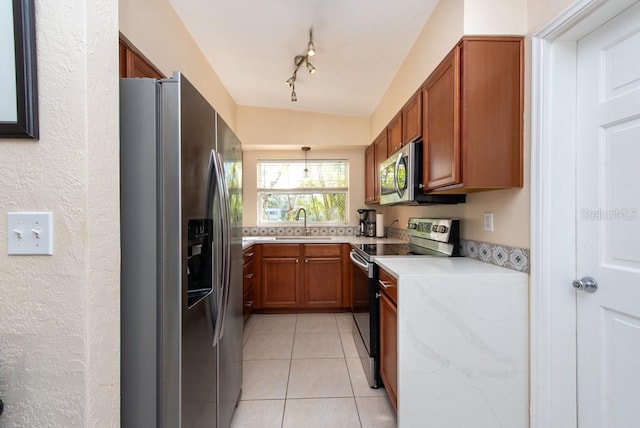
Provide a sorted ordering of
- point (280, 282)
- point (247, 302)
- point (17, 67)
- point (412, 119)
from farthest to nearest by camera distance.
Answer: point (280, 282) → point (247, 302) → point (412, 119) → point (17, 67)

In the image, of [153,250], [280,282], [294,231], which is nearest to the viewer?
[153,250]

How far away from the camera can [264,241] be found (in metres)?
3.52

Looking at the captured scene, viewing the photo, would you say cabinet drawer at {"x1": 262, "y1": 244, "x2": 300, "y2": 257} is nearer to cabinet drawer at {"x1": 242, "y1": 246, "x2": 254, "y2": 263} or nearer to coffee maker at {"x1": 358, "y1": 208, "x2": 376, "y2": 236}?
cabinet drawer at {"x1": 242, "y1": 246, "x2": 254, "y2": 263}

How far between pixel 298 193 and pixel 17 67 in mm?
3415

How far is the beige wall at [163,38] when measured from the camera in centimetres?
154

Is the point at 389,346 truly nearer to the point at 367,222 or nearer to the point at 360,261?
the point at 360,261

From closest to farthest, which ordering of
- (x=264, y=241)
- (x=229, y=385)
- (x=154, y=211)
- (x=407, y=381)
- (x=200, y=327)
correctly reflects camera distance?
(x=154, y=211) < (x=200, y=327) < (x=407, y=381) < (x=229, y=385) < (x=264, y=241)

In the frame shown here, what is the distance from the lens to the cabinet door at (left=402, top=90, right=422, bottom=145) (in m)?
2.03

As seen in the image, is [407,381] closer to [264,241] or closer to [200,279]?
[200,279]

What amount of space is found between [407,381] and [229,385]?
95 cm

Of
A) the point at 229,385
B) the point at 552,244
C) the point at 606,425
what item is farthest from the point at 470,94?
the point at 229,385

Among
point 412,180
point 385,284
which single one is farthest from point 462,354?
point 412,180

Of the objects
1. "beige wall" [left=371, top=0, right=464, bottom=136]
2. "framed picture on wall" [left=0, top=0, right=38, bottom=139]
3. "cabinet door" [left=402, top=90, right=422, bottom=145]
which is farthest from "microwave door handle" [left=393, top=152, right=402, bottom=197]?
"framed picture on wall" [left=0, top=0, right=38, bottom=139]

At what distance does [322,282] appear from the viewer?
11.5 ft
